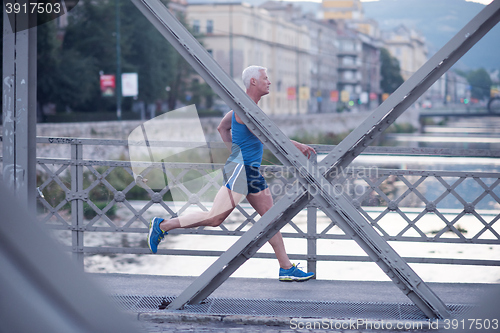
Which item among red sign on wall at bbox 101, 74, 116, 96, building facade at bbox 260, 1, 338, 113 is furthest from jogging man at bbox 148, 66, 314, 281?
building facade at bbox 260, 1, 338, 113

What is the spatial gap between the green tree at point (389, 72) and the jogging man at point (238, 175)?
256ft

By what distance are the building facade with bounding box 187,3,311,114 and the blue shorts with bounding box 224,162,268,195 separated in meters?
56.4

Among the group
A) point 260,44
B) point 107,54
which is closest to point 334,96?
point 260,44

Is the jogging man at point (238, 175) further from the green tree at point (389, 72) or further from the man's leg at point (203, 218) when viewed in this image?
the green tree at point (389, 72)

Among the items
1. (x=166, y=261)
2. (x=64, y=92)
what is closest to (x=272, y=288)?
(x=166, y=261)

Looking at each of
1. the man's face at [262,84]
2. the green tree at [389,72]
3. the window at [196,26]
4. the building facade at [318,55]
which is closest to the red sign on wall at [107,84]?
the window at [196,26]

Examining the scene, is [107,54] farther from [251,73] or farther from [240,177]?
[240,177]

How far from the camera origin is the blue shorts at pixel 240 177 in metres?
3.95

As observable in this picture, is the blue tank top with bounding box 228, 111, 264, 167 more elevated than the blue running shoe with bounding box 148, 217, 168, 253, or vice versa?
the blue tank top with bounding box 228, 111, 264, 167

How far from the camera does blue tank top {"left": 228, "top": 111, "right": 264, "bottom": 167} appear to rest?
12.9 ft

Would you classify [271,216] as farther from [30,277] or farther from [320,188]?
[30,277]

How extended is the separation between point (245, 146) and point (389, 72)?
90480mm

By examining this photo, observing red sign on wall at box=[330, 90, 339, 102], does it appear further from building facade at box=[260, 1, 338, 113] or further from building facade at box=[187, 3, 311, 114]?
building facade at box=[187, 3, 311, 114]

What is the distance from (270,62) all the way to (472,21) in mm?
71159
